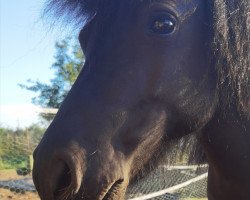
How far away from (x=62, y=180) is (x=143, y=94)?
528mm

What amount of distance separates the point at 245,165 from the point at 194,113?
19.1 inches

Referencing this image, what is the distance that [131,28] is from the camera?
5.50 ft

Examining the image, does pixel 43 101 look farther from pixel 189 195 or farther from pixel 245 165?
pixel 245 165

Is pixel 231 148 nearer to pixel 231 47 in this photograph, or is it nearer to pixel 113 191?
pixel 231 47

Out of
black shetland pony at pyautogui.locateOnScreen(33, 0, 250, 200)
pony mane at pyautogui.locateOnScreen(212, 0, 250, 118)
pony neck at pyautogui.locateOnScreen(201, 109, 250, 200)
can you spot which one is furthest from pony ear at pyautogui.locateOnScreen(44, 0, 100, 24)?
pony neck at pyautogui.locateOnScreen(201, 109, 250, 200)

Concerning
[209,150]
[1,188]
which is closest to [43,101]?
[1,188]

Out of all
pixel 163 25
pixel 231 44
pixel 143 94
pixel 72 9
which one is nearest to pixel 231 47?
pixel 231 44

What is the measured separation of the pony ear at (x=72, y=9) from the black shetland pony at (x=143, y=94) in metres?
0.01

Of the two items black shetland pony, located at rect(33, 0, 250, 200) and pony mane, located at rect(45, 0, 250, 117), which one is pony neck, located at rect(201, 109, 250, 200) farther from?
pony mane, located at rect(45, 0, 250, 117)

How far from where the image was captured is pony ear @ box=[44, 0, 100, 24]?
196 cm

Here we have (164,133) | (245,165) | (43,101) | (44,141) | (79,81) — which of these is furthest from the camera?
(43,101)

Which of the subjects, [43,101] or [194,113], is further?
[43,101]

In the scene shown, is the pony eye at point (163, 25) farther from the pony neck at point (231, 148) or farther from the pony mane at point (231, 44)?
the pony neck at point (231, 148)

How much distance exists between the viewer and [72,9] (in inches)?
81.6
